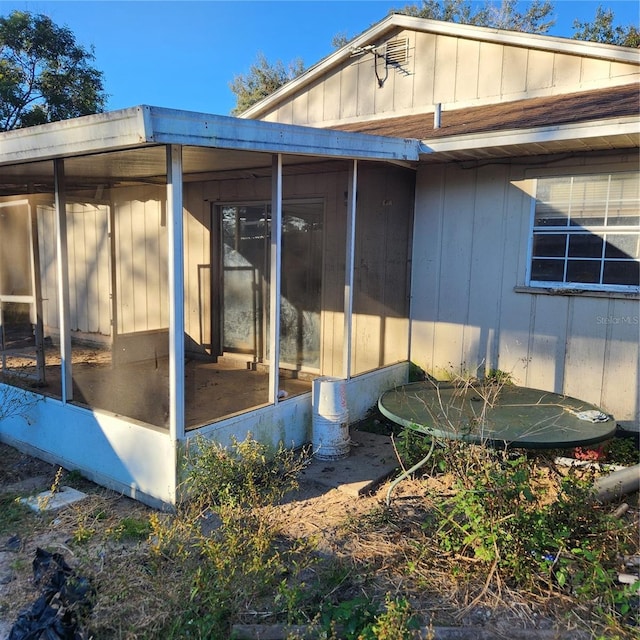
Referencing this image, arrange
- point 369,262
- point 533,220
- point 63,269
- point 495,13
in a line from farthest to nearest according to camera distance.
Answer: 1. point 495,13
2. point 369,262
3. point 533,220
4. point 63,269

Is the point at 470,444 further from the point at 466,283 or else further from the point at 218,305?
the point at 218,305

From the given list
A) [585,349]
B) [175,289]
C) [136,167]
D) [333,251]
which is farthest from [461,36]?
[175,289]

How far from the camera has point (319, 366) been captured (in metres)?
6.10

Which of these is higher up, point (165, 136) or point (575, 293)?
point (165, 136)

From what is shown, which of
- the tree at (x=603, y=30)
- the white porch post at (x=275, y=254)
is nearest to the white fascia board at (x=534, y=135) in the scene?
the white porch post at (x=275, y=254)

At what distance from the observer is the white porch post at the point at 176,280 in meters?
3.19

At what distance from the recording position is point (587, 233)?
475 cm

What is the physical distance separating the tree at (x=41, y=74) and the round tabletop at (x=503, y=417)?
14647 millimetres

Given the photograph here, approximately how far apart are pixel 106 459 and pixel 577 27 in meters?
21.5

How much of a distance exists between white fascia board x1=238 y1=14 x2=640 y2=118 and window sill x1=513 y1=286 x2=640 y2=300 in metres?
2.91

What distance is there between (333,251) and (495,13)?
20.8m

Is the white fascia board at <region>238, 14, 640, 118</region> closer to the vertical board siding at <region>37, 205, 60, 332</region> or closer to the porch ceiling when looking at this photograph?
the porch ceiling

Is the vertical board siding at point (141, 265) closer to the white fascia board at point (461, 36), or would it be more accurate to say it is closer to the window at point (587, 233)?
the white fascia board at point (461, 36)

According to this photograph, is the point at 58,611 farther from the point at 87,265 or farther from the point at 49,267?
the point at 87,265
